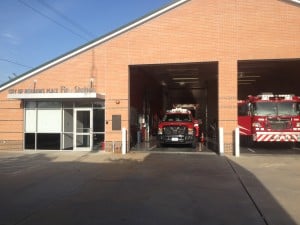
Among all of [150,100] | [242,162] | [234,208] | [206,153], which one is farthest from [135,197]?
[150,100]

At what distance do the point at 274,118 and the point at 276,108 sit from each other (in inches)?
25.0

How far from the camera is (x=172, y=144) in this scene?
25328 mm

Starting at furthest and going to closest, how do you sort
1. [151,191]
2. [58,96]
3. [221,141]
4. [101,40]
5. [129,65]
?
[101,40] < [129,65] < [58,96] < [221,141] < [151,191]

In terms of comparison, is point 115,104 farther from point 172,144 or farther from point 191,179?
point 191,179

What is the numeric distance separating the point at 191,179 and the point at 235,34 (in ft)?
33.7

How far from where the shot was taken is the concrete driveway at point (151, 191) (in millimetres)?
8977

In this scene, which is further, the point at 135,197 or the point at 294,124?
the point at 294,124

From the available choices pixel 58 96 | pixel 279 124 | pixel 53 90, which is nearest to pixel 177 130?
pixel 279 124

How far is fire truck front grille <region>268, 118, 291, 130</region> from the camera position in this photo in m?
22.7

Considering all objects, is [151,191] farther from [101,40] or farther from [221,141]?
[101,40]

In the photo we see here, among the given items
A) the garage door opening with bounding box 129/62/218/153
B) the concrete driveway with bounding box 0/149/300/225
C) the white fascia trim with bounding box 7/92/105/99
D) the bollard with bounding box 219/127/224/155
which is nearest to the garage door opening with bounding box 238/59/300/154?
the bollard with bounding box 219/127/224/155

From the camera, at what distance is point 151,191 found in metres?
11.7

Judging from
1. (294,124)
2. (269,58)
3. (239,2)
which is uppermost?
(239,2)

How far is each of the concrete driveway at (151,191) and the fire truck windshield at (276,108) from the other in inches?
178
